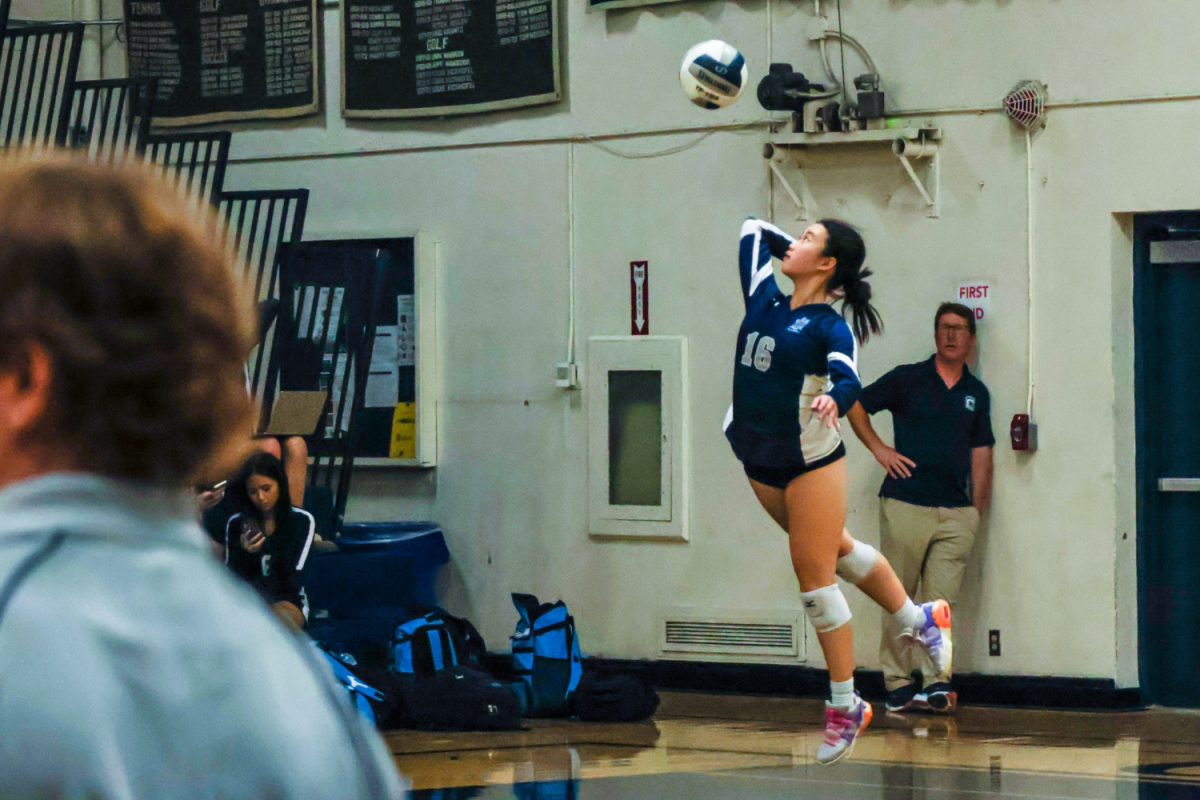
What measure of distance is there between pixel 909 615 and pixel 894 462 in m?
2.10

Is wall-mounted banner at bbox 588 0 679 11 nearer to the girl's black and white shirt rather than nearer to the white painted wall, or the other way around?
the white painted wall

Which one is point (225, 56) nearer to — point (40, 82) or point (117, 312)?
point (40, 82)

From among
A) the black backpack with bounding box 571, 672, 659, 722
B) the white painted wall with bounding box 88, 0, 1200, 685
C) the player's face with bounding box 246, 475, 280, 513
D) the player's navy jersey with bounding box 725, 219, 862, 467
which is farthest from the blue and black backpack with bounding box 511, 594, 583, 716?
the player's navy jersey with bounding box 725, 219, 862, 467

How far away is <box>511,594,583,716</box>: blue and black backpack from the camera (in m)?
9.61

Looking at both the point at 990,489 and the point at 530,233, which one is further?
the point at 530,233

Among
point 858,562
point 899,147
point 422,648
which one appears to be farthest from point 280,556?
point 899,147

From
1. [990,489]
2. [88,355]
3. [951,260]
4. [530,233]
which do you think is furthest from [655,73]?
[88,355]

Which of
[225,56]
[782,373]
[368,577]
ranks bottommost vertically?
[368,577]

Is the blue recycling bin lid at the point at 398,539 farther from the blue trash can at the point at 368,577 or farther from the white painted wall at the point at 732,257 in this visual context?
the white painted wall at the point at 732,257

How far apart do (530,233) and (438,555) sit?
195cm

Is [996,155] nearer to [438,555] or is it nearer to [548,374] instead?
[548,374]

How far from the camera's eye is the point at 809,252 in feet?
24.5

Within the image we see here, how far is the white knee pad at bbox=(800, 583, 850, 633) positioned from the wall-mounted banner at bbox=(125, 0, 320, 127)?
5534 millimetres

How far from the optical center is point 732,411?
7625 mm
